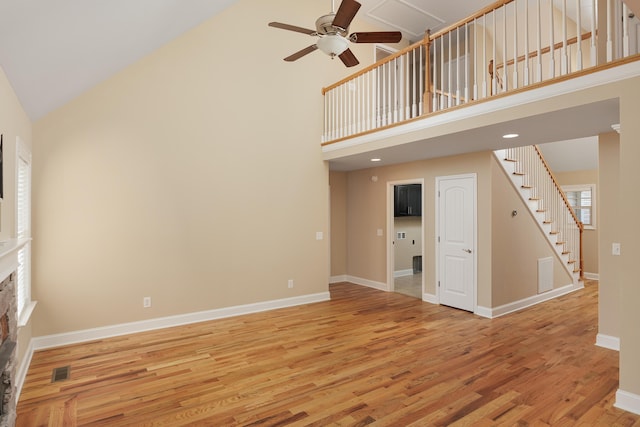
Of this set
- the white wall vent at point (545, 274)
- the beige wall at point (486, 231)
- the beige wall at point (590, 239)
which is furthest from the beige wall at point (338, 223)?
the beige wall at point (590, 239)

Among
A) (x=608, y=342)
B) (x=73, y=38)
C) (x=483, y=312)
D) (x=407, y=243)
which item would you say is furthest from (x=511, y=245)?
(x=73, y=38)

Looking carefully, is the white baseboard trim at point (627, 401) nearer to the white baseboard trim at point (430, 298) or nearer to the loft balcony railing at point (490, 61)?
the loft balcony railing at point (490, 61)

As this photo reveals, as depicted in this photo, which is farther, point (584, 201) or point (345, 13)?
point (584, 201)

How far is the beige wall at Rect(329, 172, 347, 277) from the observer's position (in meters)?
7.38

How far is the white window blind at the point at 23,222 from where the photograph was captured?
3.19 m

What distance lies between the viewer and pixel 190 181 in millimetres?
4723

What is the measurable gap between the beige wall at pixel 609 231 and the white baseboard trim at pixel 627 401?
4.95 ft

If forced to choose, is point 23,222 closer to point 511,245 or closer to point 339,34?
point 339,34

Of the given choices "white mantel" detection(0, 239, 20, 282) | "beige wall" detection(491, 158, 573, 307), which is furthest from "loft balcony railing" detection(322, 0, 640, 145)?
"white mantel" detection(0, 239, 20, 282)

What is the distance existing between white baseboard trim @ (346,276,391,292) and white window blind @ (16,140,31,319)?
527cm

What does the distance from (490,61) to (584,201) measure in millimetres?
4370

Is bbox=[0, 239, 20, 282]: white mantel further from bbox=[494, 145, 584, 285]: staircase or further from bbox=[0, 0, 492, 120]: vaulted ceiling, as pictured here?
bbox=[494, 145, 584, 285]: staircase

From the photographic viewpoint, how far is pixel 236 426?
245 cm

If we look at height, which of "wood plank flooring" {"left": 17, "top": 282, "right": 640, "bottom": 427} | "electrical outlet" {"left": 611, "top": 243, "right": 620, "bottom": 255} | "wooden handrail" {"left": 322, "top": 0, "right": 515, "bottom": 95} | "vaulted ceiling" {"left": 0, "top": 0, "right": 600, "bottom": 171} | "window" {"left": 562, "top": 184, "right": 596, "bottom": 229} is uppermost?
"wooden handrail" {"left": 322, "top": 0, "right": 515, "bottom": 95}
